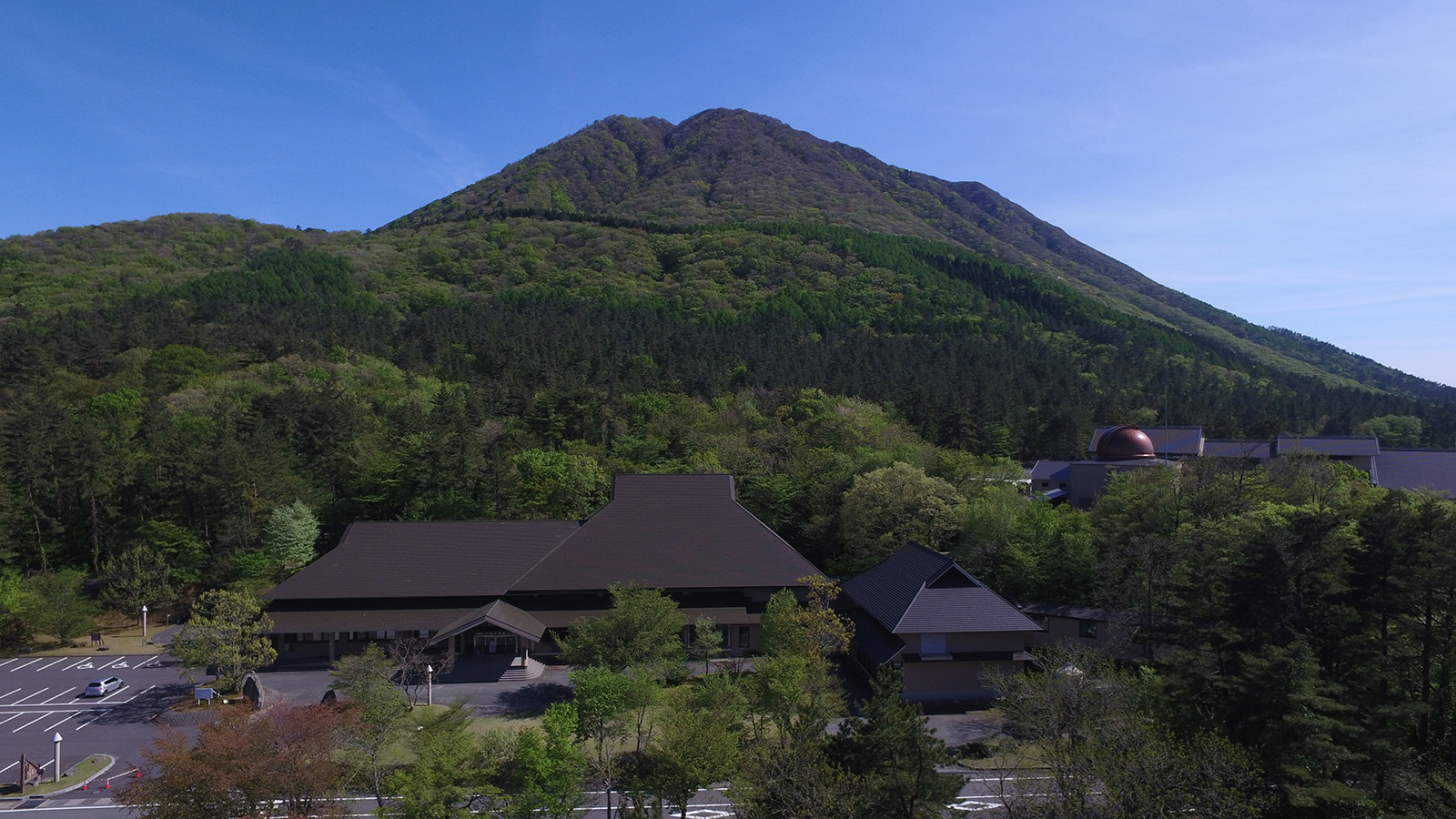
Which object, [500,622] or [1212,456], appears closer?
[500,622]

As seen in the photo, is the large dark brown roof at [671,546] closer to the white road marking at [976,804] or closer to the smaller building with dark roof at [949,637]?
the smaller building with dark roof at [949,637]

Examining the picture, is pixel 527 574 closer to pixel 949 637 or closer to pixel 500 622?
pixel 500 622

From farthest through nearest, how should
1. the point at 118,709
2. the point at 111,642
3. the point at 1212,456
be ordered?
the point at 1212,456, the point at 111,642, the point at 118,709

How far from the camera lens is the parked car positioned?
28156mm

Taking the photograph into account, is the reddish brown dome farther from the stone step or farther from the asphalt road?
the stone step

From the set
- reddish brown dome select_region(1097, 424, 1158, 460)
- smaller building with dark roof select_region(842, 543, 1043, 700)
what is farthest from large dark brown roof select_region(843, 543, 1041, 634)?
reddish brown dome select_region(1097, 424, 1158, 460)

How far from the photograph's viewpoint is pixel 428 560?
33.7 meters

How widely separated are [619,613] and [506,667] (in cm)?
830

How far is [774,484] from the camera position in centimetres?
4366

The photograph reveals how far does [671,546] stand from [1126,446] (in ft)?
102

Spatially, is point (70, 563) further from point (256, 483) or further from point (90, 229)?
point (90, 229)

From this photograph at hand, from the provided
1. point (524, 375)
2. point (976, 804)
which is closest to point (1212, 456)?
point (976, 804)

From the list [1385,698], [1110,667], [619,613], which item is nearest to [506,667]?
[619,613]

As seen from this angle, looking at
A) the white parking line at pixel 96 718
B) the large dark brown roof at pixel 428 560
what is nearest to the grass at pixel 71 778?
the white parking line at pixel 96 718
